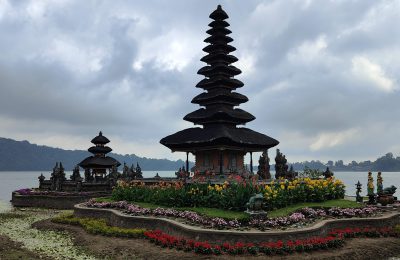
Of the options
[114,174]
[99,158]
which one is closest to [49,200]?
[114,174]

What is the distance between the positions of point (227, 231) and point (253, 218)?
218 cm

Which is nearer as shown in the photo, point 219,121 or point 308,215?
point 308,215

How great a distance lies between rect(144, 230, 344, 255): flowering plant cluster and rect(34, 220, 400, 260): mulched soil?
9.9 inches

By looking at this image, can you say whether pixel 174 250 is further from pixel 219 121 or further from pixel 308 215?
pixel 219 121

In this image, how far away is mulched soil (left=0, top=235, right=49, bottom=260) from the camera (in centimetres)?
1628

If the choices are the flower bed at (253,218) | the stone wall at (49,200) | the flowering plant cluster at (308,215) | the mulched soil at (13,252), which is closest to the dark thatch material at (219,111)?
the stone wall at (49,200)

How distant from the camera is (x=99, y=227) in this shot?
849 inches

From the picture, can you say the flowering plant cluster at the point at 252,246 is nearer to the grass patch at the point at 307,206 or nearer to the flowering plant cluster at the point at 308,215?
the flowering plant cluster at the point at 308,215

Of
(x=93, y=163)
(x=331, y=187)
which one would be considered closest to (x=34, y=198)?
(x=93, y=163)

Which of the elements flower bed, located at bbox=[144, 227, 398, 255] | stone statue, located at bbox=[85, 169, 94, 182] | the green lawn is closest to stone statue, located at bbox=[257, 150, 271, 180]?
the green lawn

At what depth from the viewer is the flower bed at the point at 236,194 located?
67.5 feet

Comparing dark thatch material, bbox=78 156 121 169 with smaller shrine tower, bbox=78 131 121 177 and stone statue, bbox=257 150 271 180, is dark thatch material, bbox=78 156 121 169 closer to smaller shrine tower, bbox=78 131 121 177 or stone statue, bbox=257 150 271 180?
smaller shrine tower, bbox=78 131 121 177

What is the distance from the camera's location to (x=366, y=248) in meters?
17.2

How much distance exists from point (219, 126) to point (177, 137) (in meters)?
4.58
